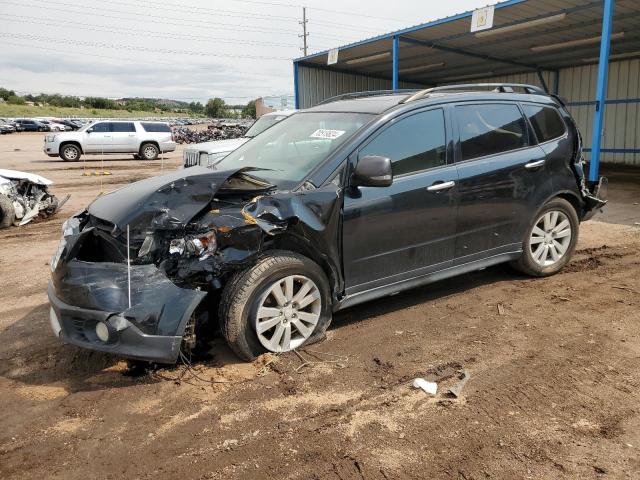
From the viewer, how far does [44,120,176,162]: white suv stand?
21641mm

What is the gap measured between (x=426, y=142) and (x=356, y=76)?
782 inches

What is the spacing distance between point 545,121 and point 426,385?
3226 millimetres

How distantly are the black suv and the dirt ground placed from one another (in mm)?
323

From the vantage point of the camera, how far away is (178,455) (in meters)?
2.61

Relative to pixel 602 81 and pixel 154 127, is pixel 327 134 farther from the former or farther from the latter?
pixel 154 127

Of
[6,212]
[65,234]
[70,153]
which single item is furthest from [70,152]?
[65,234]

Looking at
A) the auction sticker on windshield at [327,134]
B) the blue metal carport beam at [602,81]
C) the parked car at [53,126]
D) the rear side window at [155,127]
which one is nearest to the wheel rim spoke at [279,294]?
the auction sticker on windshield at [327,134]

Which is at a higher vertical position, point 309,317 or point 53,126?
point 53,126

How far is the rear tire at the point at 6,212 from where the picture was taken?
326 inches

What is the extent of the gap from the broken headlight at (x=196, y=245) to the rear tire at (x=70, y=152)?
2112cm

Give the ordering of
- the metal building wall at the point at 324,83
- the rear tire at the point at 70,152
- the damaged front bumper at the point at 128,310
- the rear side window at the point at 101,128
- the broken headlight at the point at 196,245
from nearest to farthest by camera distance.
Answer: the damaged front bumper at the point at 128,310
the broken headlight at the point at 196,245
the metal building wall at the point at 324,83
the rear tire at the point at 70,152
the rear side window at the point at 101,128

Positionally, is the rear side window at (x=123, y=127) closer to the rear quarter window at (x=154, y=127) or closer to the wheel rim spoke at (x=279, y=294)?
the rear quarter window at (x=154, y=127)

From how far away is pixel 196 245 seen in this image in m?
3.27

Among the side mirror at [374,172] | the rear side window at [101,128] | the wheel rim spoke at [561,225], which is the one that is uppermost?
the rear side window at [101,128]
